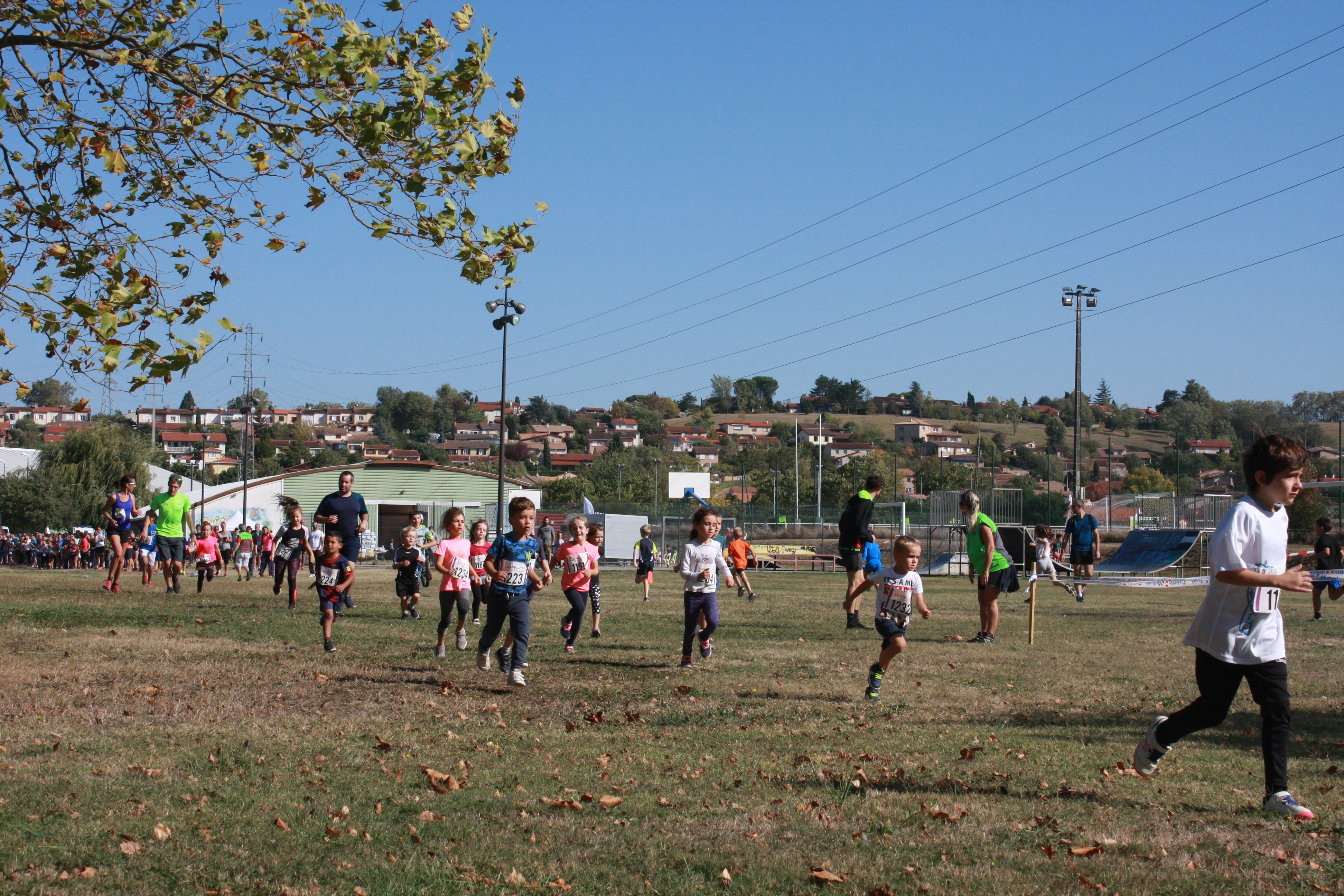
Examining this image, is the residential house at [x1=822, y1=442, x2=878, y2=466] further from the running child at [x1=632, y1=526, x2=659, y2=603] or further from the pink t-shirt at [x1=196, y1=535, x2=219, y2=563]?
the running child at [x1=632, y1=526, x2=659, y2=603]

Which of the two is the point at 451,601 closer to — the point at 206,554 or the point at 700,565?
the point at 700,565

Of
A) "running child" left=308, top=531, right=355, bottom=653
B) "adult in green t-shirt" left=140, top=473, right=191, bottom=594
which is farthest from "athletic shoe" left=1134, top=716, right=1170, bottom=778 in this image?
"adult in green t-shirt" left=140, top=473, right=191, bottom=594

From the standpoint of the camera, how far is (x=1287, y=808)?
18.1ft

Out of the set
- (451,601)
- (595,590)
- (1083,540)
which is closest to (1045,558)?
(1083,540)

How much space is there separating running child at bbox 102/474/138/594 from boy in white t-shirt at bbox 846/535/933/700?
Result: 13.3 metres

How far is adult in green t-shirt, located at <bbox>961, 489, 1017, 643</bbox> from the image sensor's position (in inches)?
529

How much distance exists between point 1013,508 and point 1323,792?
139 ft

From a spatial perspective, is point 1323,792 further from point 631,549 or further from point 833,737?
point 631,549

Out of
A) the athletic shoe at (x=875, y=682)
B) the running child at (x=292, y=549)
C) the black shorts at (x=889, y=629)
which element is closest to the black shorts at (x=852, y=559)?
the black shorts at (x=889, y=629)

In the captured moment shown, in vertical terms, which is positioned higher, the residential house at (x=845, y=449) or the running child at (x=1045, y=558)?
the residential house at (x=845, y=449)

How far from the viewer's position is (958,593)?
25.7 meters

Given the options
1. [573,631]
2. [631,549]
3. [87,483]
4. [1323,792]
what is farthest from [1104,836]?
[87,483]

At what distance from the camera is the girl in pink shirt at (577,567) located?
460 inches

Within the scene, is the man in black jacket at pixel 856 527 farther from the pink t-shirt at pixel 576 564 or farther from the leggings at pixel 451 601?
the leggings at pixel 451 601
